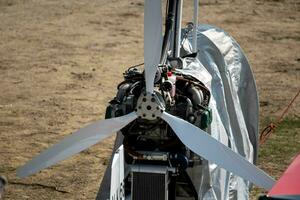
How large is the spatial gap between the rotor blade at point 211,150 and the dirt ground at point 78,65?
284cm

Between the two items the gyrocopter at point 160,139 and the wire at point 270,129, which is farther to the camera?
the wire at point 270,129

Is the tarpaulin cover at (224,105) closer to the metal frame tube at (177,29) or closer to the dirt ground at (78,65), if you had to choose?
the metal frame tube at (177,29)

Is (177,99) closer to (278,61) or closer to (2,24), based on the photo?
(278,61)

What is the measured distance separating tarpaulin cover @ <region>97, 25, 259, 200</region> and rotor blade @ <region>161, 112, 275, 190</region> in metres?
0.38

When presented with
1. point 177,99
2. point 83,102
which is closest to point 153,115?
point 177,99

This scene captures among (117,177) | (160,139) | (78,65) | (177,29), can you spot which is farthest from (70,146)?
(78,65)

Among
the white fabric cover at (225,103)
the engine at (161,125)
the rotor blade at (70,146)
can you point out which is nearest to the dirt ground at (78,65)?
the white fabric cover at (225,103)

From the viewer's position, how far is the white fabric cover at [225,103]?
6109 mm

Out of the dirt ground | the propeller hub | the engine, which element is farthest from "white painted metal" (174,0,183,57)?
the dirt ground

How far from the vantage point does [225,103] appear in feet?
22.8

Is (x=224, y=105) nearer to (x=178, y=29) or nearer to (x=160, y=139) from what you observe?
(x=178, y=29)

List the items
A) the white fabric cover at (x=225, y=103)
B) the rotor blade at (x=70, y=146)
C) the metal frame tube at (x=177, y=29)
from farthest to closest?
1. the metal frame tube at (x=177, y=29)
2. the white fabric cover at (x=225, y=103)
3. the rotor blade at (x=70, y=146)

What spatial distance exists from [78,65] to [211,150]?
25.6 ft

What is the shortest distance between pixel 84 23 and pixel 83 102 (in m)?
5.14
